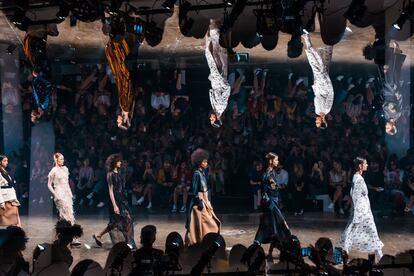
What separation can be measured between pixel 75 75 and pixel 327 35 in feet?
20.2

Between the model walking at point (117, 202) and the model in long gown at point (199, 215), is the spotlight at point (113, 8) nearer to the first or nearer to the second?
the model walking at point (117, 202)

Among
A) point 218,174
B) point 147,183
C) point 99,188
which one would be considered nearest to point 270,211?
point 218,174

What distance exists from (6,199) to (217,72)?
16.1ft

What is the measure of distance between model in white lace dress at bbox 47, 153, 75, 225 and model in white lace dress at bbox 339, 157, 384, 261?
4.57 metres

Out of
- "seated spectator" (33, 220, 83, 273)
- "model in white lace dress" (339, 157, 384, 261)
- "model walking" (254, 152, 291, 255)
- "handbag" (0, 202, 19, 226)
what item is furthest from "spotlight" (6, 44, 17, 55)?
"model in white lace dress" (339, 157, 384, 261)

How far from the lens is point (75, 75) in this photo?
44.2 ft

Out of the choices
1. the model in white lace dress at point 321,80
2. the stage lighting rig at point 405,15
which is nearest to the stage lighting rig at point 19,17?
the model in white lace dress at point 321,80

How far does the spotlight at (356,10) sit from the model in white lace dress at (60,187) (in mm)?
5148

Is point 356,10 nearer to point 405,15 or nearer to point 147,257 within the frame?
point 405,15

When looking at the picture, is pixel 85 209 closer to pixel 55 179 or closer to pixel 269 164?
pixel 55 179

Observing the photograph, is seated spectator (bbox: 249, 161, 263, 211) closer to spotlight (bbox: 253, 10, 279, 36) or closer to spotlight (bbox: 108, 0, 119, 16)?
spotlight (bbox: 253, 10, 279, 36)

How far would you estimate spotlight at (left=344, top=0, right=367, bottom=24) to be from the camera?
8.41m

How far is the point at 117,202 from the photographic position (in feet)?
32.7

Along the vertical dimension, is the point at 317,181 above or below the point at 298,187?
above
